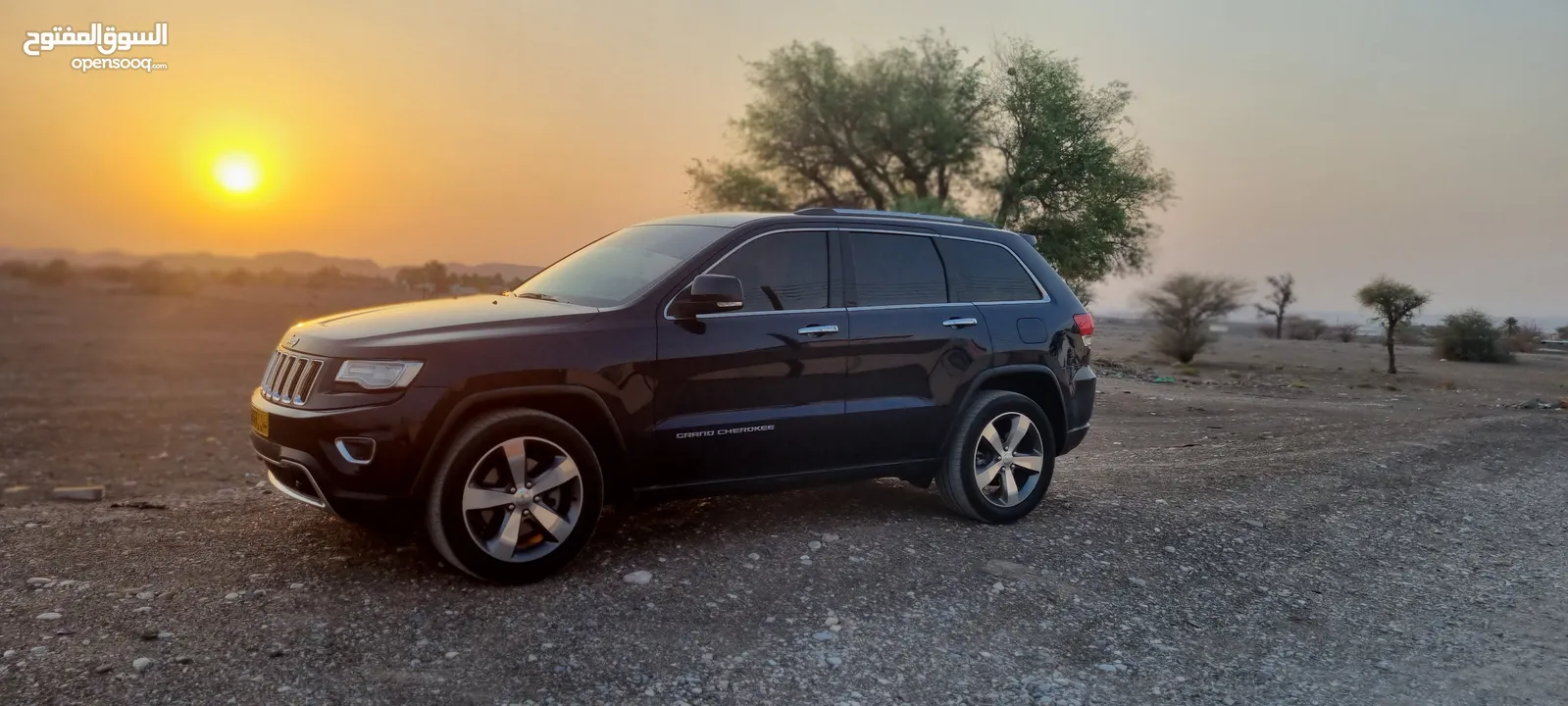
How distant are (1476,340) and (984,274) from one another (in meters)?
38.5

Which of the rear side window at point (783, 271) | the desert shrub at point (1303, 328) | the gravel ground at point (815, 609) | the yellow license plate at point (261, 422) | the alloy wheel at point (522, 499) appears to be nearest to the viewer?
the gravel ground at point (815, 609)

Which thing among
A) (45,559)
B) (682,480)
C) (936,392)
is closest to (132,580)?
(45,559)

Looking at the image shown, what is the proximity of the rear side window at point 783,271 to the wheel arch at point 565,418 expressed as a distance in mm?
1005

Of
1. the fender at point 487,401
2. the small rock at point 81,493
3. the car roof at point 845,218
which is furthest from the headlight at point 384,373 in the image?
the small rock at point 81,493

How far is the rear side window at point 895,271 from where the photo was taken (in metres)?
5.91

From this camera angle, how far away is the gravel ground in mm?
4141

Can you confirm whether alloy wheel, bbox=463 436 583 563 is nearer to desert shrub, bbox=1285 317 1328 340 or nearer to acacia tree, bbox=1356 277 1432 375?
acacia tree, bbox=1356 277 1432 375

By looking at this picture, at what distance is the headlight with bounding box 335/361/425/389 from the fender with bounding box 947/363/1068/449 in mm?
3147

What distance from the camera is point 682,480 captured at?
523 centimetres

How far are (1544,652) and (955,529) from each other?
119 inches

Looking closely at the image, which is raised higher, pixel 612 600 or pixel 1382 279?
pixel 1382 279

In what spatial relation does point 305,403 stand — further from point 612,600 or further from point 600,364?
point 612,600

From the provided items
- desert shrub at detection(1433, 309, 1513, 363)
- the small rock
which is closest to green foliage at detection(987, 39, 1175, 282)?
desert shrub at detection(1433, 309, 1513, 363)

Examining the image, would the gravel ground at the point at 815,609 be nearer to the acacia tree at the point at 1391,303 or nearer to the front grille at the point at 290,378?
the front grille at the point at 290,378
